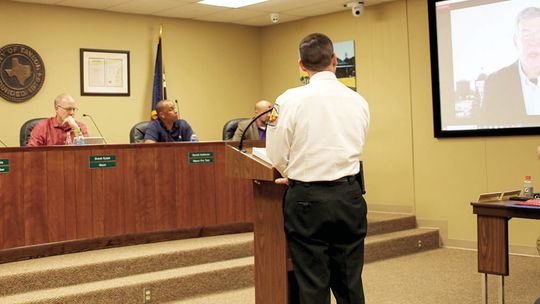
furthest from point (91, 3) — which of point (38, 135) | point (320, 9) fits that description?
point (320, 9)

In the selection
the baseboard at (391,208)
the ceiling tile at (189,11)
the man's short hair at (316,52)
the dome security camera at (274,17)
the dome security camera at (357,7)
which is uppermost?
the ceiling tile at (189,11)

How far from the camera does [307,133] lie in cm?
274

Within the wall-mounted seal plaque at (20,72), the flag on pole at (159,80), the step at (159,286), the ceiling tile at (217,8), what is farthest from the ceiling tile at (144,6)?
the step at (159,286)

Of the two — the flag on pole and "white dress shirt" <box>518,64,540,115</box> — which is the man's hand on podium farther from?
the flag on pole

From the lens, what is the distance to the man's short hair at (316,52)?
2.79 metres

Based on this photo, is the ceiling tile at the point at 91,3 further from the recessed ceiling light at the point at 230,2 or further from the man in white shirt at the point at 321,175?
the man in white shirt at the point at 321,175

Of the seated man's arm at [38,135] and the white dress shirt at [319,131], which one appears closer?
the white dress shirt at [319,131]

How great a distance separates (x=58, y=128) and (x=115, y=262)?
5.38ft

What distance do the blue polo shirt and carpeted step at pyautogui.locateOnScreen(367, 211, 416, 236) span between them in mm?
2083

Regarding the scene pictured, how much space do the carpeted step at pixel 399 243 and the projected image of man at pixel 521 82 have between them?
4.47 feet

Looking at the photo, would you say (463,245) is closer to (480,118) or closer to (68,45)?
(480,118)

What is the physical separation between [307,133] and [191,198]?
299 cm

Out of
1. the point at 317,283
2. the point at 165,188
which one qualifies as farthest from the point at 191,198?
the point at 317,283

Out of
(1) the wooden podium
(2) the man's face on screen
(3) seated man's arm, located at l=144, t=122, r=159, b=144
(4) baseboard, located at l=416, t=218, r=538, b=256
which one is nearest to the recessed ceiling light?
(3) seated man's arm, located at l=144, t=122, r=159, b=144
